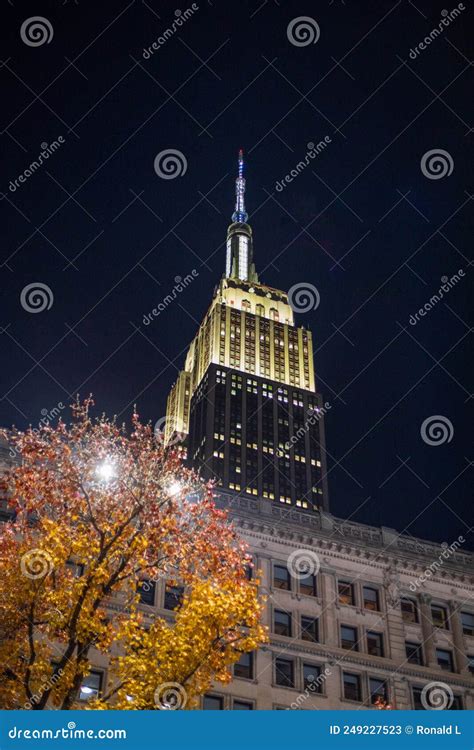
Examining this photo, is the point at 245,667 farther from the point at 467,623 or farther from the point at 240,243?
the point at 240,243

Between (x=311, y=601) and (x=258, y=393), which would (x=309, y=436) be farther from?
(x=311, y=601)

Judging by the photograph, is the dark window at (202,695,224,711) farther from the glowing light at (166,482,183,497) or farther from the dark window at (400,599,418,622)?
the glowing light at (166,482,183,497)

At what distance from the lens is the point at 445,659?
148 feet

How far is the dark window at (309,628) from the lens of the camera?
42.7 meters

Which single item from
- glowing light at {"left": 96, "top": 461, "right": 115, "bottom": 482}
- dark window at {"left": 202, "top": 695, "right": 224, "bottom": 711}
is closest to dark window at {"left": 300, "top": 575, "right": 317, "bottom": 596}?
dark window at {"left": 202, "top": 695, "right": 224, "bottom": 711}

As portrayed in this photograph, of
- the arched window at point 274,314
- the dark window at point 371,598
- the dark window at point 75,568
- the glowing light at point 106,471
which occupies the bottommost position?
the glowing light at point 106,471

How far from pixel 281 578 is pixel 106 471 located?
20517 millimetres

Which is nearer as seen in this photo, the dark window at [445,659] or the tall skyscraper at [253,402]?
the dark window at [445,659]

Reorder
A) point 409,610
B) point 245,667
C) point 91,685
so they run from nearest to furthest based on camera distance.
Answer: point 91,685 → point 245,667 → point 409,610

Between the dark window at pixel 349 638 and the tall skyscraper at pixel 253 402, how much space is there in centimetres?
8437

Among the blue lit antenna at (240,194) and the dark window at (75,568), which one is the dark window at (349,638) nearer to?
the dark window at (75,568)

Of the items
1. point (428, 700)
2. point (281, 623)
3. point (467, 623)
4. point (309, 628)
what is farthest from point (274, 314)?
point (428, 700)

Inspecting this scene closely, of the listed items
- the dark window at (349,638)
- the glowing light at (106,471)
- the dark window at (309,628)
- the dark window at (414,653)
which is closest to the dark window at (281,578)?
the dark window at (309,628)

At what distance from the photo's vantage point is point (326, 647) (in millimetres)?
42531
